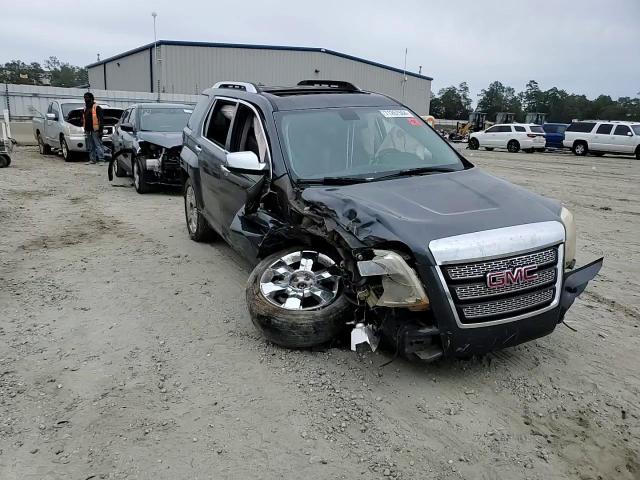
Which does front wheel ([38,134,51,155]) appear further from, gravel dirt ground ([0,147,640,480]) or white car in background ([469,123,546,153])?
white car in background ([469,123,546,153])

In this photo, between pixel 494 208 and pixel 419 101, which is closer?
pixel 494 208

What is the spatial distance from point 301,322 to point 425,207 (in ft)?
3.77

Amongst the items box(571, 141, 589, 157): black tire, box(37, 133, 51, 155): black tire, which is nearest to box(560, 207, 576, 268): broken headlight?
box(37, 133, 51, 155): black tire

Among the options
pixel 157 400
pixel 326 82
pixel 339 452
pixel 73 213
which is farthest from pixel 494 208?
pixel 73 213

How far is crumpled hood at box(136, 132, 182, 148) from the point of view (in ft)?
34.0

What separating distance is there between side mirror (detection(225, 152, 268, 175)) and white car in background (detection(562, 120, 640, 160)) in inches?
1024

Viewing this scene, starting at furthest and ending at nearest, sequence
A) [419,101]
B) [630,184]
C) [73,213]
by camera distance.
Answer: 1. [419,101]
2. [630,184]
3. [73,213]

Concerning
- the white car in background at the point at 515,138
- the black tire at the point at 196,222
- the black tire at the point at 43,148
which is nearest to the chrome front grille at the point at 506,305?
the black tire at the point at 196,222

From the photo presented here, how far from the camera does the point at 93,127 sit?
15.1m

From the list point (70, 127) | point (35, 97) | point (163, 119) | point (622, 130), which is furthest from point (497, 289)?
point (35, 97)

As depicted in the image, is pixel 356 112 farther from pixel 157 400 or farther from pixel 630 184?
pixel 630 184

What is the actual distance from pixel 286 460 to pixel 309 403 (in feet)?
1.82

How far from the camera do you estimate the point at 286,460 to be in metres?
2.88

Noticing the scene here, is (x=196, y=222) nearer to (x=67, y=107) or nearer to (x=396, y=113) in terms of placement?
(x=396, y=113)
